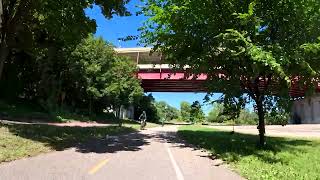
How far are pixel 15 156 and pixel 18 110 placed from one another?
2570 cm

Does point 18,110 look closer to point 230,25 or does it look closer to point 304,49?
point 230,25

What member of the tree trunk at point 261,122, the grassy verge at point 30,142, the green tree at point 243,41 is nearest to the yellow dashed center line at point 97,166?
the grassy verge at point 30,142

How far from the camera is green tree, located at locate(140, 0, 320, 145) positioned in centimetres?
1806

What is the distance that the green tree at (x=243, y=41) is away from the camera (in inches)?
711

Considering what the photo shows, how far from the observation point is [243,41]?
17.5 m

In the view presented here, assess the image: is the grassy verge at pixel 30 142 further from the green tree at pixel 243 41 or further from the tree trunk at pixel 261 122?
the tree trunk at pixel 261 122

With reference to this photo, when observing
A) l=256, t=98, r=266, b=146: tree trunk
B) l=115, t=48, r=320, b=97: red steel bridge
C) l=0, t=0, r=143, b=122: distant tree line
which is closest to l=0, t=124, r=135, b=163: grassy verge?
l=0, t=0, r=143, b=122: distant tree line

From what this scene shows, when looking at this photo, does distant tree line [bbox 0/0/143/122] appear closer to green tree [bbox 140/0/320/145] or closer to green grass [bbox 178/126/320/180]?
green tree [bbox 140/0/320/145]

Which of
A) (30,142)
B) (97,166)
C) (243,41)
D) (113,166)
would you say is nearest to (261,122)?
(243,41)

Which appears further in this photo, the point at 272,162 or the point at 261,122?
the point at 261,122

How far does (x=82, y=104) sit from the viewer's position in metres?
58.5

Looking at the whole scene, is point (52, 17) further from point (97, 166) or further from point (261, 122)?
point (97, 166)

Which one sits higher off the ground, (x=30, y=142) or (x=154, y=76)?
(x=154, y=76)

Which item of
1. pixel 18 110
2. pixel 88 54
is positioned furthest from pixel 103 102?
pixel 18 110
